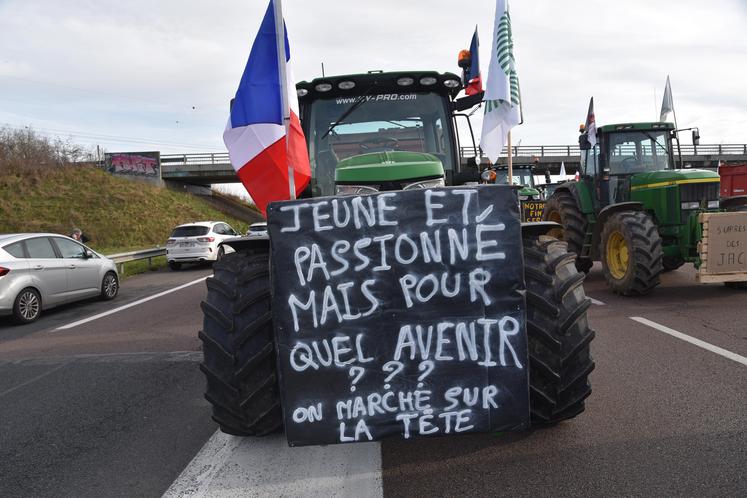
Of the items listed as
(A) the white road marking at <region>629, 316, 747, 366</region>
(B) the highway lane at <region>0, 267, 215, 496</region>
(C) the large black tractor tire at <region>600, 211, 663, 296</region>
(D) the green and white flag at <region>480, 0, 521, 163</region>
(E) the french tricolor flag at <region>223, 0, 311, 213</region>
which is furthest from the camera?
(C) the large black tractor tire at <region>600, 211, 663, 296</region>

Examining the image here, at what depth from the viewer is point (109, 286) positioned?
37.6 feet

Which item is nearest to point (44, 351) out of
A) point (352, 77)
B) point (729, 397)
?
point (352, 77)

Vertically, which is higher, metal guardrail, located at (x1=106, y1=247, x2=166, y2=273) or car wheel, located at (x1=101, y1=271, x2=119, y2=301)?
metal guardrail, located at (x1=106, y1=247, x2=166, y2=273)

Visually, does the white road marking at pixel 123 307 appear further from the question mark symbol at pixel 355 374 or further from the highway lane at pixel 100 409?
the question mark symbol at pixel 355 374

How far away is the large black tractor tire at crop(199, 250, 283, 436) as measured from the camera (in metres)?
2.96

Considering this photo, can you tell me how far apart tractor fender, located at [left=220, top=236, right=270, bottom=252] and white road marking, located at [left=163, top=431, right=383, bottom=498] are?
1312mm

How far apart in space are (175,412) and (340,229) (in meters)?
2.50

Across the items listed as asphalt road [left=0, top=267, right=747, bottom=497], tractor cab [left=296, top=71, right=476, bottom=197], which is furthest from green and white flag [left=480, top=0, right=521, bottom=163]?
asphalt road [left=0, top=267, right=747, bottom=497]

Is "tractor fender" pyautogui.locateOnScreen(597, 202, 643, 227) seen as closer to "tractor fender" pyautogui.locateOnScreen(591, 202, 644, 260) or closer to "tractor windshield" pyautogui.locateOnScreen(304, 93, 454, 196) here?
"tractor fender" pyautogui.locateOnScreen(591, 202, 644, 260)

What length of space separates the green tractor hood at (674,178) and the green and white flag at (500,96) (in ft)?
9.23

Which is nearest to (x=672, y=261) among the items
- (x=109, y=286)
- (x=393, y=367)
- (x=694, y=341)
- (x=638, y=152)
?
(x=638, y=152)

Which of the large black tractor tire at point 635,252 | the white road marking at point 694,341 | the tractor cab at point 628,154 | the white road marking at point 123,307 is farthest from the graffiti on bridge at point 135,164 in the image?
the white road marking at point 694,341

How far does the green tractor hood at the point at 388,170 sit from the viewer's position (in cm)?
416

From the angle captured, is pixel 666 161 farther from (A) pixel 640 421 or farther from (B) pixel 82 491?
(B) pixel 82 491
